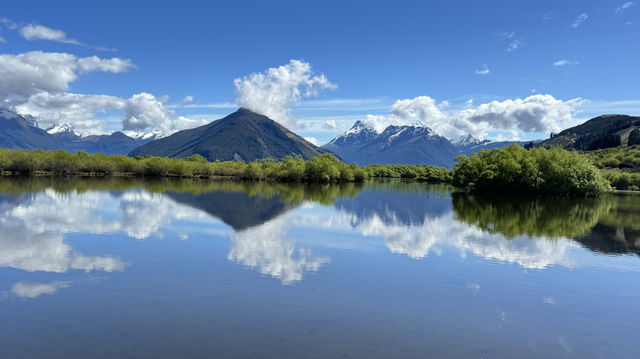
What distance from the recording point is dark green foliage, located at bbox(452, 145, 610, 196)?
343 feet

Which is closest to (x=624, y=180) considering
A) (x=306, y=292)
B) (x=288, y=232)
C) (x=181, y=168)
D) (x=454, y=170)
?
(x=454, y=170)

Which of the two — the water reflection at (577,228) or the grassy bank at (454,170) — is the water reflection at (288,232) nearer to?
the water reflection at (577,228)

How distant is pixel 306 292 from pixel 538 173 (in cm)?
10874

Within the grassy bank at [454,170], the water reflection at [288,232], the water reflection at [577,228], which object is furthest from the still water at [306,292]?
the grassy bank at [454,170]

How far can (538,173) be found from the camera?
355ft

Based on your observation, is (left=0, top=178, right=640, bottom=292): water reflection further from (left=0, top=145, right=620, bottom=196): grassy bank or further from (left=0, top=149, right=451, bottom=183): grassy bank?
(left=0, top=149, right=451, bottom=183): grassy bank

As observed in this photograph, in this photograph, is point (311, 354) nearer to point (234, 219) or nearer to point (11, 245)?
point (11, 245)

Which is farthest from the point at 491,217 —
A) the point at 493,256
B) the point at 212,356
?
the point at 212,356

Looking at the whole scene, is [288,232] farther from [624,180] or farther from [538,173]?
[624,180]

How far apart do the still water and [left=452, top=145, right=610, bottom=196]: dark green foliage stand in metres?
74.6

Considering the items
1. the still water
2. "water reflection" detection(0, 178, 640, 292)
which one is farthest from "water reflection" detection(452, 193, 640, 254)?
the still water

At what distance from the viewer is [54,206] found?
1986 inches

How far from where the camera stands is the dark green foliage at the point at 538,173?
10462 centimetres

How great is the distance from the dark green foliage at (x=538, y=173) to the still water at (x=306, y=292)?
74612mm
